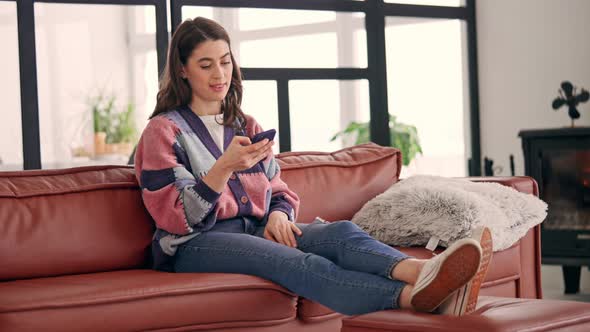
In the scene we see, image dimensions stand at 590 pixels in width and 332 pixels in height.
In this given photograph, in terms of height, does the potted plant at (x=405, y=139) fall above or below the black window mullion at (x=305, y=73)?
below

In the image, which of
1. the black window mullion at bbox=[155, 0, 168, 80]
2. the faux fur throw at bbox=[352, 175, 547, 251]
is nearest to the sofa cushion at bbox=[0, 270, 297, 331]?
the faux fur throw at bbox=[352, 175, 547, 251]

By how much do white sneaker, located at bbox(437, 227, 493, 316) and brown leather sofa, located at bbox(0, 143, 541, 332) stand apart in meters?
0.56

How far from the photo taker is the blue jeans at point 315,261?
244 centimetres

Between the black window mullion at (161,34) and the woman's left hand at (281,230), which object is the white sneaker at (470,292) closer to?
the woman's left hand at (281,230)

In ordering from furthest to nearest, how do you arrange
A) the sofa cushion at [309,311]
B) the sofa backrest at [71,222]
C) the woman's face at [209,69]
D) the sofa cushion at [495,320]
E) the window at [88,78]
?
the window at [88,78]
the woman's face at [209,69]
the sofa backrest at [71,222]
the sofa cushion at [309,311]
the sofa cushion at [495,320]

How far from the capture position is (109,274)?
9.42 ft

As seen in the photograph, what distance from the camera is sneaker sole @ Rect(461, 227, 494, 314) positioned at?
2.31 m

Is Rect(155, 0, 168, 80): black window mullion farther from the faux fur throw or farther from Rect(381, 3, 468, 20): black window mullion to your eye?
the faux fur throw

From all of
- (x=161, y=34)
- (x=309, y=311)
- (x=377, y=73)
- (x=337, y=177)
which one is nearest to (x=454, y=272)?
(x=309, y=311)

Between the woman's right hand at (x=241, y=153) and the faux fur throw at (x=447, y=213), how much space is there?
0.76 m

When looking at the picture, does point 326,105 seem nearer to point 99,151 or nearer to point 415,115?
point 415,115

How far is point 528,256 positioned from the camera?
3619 millimetres

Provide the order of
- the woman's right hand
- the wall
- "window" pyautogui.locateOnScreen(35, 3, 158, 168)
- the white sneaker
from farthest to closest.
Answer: the wall
"window" pyautogui.locateOnScreen(35, 3, 158, 168)
the woman's right hand
the white sneaker

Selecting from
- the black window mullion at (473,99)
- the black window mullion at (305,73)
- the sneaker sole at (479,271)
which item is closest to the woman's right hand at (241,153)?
the sneaker sole at (479,271)
